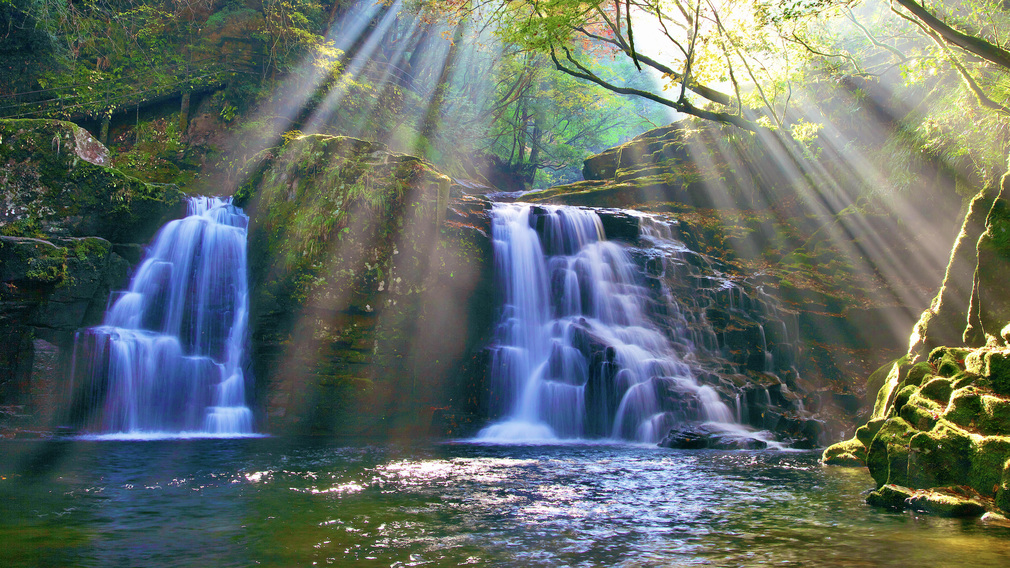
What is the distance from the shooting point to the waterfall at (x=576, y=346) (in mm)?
12906

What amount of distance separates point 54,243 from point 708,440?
554 inches

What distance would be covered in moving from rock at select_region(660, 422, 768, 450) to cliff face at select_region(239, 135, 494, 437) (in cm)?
464

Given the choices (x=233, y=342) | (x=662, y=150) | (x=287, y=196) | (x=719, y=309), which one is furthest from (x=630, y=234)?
(x=233, y=342)

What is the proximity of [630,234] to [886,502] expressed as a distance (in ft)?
41.5

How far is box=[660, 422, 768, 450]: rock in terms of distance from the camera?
1124 cm

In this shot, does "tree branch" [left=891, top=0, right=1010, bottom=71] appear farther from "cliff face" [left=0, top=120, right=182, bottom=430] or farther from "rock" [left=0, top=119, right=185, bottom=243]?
"rock" [left=0, top=119, right=185, bottom=243]

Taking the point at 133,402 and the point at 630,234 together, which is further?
the point at 630,234

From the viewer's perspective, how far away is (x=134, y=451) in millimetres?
9398

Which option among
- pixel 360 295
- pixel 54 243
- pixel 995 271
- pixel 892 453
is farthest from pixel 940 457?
pixel 54 243

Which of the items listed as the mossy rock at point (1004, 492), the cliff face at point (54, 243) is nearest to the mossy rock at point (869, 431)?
the mossy rock at point (1004, 492)

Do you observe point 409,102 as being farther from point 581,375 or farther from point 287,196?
point 581,375

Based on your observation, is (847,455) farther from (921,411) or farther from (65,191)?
(65,191)

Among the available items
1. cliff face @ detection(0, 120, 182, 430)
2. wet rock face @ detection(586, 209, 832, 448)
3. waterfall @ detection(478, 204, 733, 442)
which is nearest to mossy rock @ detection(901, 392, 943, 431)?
wet rock face @ detection(586, 209, 832, 448)

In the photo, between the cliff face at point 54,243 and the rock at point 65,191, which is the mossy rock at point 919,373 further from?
the rock at point 65,191
